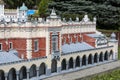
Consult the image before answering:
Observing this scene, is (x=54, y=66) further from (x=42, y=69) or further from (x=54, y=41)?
(x=54, y=41)

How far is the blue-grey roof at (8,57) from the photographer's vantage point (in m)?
40.7

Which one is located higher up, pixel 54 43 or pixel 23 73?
pixel 54 43

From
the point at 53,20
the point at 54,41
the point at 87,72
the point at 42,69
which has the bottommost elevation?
the point at 87,72

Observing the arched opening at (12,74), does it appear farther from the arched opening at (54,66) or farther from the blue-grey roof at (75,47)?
the blue-grey roof at (75,47)

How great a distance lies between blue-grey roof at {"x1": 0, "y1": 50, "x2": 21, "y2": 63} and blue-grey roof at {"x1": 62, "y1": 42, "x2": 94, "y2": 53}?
8029mm

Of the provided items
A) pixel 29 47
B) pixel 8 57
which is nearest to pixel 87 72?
pixel 29 47

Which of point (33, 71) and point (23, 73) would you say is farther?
point (33, 71)

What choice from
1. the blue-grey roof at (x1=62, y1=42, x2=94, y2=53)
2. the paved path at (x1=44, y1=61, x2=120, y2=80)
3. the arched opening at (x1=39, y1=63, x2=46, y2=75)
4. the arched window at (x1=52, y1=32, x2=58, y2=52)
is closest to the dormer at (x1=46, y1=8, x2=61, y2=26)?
the arched window at (x1=52, y1=32, x2=58, y2=52)

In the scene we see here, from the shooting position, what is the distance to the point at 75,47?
173ft

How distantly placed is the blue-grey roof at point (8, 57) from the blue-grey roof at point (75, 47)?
26.3ft

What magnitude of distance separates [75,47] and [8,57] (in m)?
13.3

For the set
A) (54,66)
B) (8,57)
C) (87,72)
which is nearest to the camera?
(8,57)

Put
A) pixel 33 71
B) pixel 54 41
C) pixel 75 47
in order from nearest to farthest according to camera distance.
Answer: pixel 33 71 < pixel 54 41 < pixel 75 47

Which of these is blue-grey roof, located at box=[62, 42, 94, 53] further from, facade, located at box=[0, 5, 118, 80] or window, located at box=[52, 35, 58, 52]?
window, located at box=[52, 35, 58, 52]
